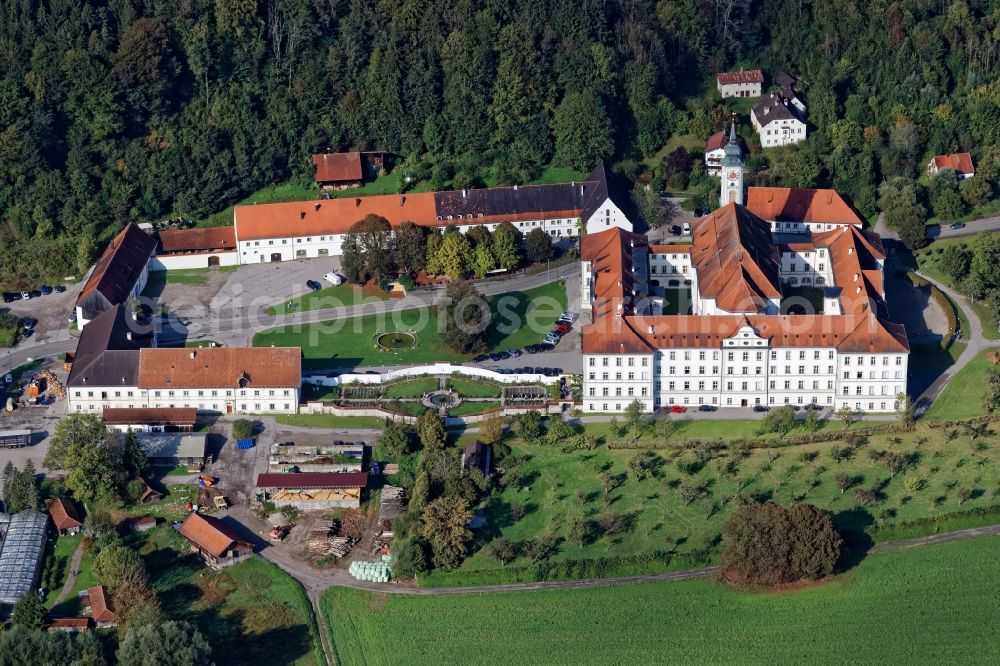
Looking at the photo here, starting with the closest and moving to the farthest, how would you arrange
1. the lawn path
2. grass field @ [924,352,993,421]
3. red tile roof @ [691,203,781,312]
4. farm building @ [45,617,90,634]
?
farm building @ [45,617,90,634], the lawn path, grass field @ [924,352,993,421], red tile roof @ [691,203,781,312]

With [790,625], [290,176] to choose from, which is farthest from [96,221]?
[790,625]

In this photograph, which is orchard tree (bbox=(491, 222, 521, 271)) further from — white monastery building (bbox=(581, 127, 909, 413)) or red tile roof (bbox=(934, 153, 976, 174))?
red tile roof (bbox=(934, 153, 976, 174))

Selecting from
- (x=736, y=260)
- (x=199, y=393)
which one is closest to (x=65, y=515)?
(x=199, y=393)

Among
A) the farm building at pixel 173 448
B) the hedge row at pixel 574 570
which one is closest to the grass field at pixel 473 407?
the farm building at pixel 173 448

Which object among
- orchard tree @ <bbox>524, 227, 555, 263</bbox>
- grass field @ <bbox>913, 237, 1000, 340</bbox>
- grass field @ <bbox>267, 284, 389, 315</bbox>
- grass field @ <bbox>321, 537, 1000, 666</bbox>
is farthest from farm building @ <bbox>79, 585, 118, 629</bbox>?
grass field @ <bbox>913, 237, 1000, 340</bbox>

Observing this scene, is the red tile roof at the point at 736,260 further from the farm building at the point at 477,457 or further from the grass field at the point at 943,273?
the farm building at the point at 477,457

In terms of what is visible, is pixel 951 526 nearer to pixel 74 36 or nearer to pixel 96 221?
pixel 96 221
